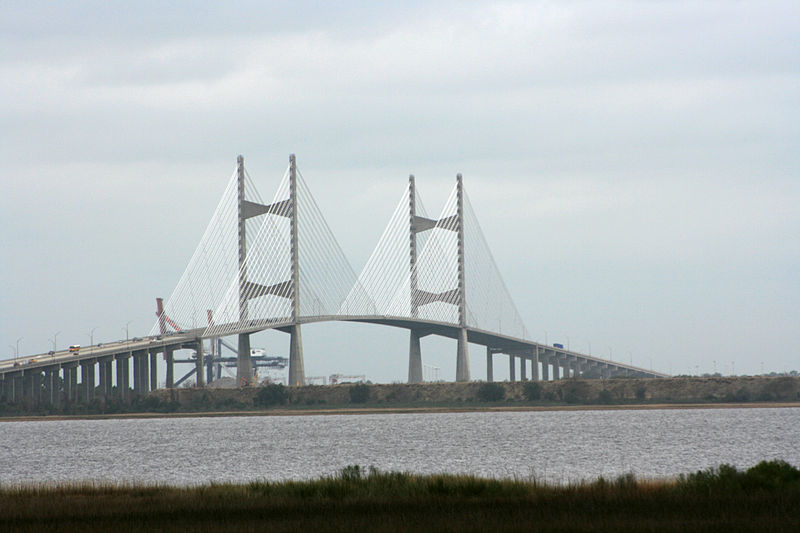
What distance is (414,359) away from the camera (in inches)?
Result: 4973

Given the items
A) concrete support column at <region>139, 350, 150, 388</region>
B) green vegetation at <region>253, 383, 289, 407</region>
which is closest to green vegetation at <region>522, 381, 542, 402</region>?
green vegetation at <region>253, 383, 289, 407</region>

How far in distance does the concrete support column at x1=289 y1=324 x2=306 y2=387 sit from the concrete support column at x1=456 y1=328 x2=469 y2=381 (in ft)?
57.6

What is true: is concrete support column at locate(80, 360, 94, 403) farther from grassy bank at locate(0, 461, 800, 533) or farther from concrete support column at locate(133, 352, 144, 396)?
grassy bank at locate(0, 461, 800, 533)

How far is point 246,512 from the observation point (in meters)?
24.4

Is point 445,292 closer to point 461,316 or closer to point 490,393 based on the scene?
point 461,316

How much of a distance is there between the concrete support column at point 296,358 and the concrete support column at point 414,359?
13813mm

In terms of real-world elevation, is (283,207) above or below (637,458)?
above

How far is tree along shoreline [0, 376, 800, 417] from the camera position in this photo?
12044cm

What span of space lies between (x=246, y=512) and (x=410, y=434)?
49401 mm

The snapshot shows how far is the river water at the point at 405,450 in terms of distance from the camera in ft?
145

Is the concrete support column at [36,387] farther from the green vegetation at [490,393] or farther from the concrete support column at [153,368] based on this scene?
the green vegetation at [490,393]

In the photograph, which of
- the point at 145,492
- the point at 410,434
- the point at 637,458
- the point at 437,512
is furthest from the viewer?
the point at 410,434

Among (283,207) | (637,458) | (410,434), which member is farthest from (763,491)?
(283,207)

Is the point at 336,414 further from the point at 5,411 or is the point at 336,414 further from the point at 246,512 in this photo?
the point at 246,512
